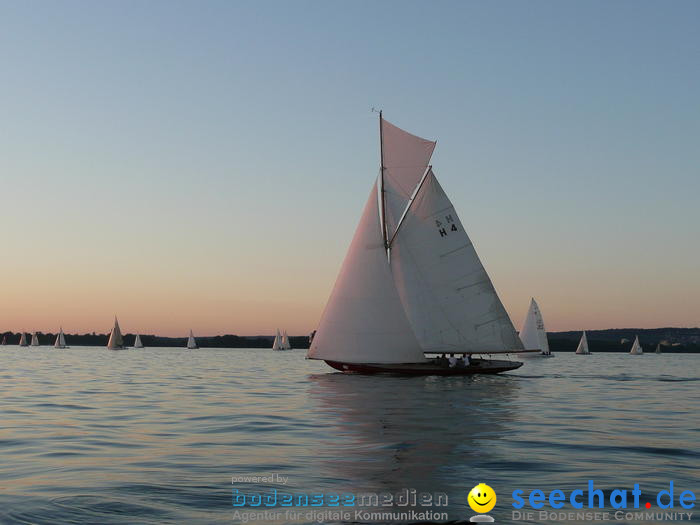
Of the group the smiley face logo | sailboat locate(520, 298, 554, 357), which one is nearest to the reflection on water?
the smiley face logo

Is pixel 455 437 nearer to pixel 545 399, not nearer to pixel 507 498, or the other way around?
pixel 507 498

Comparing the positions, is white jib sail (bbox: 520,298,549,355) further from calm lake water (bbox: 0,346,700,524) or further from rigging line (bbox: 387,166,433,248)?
calm lake water (bbox: 0,346,700,524)

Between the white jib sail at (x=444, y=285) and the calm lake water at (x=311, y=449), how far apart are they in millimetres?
19374

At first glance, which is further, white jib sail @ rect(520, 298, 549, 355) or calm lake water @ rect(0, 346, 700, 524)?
white jib sail @ rect(520, 298, 549, 355)

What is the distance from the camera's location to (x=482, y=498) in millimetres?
13562

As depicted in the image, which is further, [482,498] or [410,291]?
[410,291]

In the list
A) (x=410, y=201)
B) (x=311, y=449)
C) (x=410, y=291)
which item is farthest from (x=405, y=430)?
(x=410, y=201)

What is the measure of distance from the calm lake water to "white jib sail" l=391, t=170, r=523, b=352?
19.4 m

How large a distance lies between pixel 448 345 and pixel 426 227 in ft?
30.9

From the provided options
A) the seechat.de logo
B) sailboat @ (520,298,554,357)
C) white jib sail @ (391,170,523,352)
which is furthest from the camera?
sailboat @ (520,298,554,357)

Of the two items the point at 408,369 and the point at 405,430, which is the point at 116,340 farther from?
the point at 405,430

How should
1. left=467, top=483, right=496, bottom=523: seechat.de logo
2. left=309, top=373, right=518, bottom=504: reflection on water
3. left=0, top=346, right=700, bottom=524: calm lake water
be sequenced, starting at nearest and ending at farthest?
left=467, top=483, right=496, bottom=523: seechat.de logo
left=0, top=346, right=700, bottom=524: calm lake water
left=309, top=373, right=518, bottom=504: reflection on water

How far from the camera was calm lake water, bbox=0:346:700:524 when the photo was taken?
14.2 metres

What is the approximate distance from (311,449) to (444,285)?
39.7 metres
